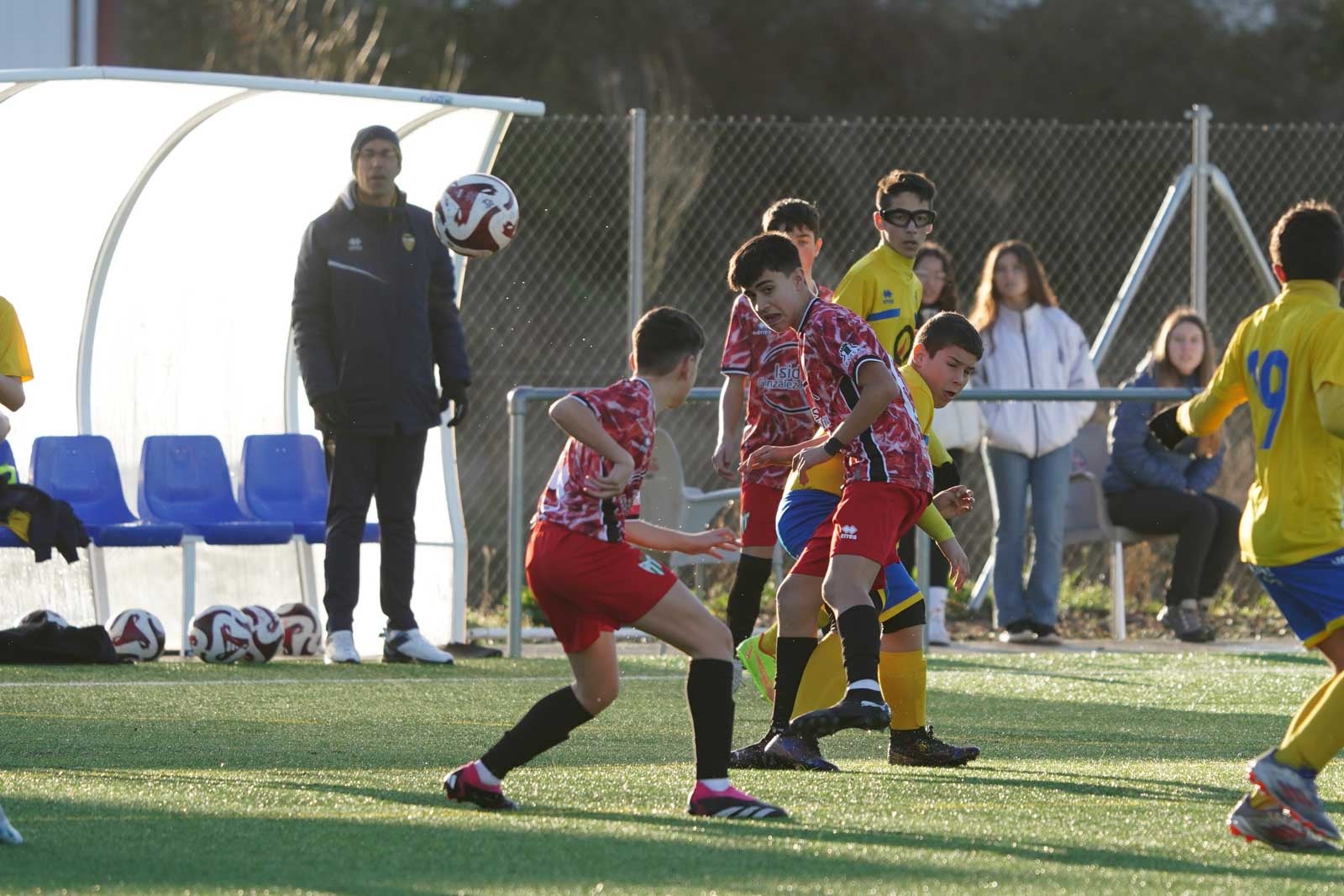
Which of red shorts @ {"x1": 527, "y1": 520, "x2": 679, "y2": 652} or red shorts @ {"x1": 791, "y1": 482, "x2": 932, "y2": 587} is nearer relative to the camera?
red shorts @ {"x1": 527, "y1": 520, "x2": 679, "y2": 652}

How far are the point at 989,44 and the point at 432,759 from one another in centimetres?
2259

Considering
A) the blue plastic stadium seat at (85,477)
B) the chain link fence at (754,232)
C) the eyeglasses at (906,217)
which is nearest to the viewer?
the eyeglasses at (906,217)

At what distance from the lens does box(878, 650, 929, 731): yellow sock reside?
6512mm

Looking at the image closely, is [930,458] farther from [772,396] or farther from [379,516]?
[379,516]

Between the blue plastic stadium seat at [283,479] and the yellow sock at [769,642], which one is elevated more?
the blue plastic stadium seat at [283,479]

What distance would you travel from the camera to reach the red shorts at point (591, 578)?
5215 millimetres

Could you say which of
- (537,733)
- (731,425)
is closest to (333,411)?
(731,425)

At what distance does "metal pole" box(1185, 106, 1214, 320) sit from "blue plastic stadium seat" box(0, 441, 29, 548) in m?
6.60

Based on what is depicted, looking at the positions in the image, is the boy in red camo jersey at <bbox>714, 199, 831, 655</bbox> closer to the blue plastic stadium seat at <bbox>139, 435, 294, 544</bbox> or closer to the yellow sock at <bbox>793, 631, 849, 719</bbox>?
the yellow sock at <bbox>793, 631, 849, 719</bbox>

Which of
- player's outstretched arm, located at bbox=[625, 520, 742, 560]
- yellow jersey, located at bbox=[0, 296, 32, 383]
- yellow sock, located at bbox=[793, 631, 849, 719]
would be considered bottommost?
yellow sock, located at bbox=[793, 631, 849, 719]

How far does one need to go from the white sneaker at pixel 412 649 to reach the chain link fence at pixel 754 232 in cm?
258

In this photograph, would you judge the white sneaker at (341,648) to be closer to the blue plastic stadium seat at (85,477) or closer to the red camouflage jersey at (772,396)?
the blue plastic stadium seat at (85,477)

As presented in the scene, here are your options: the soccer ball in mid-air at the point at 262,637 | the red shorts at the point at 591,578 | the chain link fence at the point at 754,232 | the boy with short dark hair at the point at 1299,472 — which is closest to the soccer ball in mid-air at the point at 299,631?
the soccer ball in mid-air at the point at 262,637

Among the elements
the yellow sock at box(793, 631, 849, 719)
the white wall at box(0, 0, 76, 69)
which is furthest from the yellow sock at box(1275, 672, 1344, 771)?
the white wall at box(0, 0, 76, 69)
